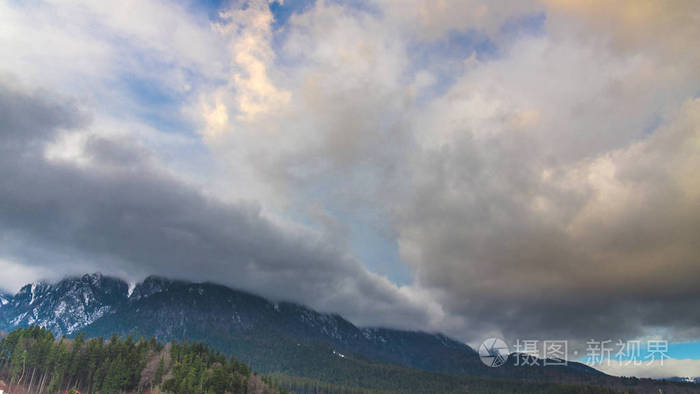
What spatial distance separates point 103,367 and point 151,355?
30.1m

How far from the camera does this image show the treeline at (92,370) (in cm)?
16550

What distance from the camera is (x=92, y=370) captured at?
173625 millimetres

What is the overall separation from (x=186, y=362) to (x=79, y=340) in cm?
4743

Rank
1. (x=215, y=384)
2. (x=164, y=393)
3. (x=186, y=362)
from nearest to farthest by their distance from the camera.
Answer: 1. (x=164, y=393)
2. (x=215, y=384)
3. (x=186, y=362)

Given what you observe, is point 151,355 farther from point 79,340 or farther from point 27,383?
point 27,383

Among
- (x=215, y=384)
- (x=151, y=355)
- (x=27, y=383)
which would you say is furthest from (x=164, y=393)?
(x=27, y=383)

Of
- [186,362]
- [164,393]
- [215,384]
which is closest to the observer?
[164,393]

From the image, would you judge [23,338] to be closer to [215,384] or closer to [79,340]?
[79,340]

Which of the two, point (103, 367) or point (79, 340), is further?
point (79, 340)

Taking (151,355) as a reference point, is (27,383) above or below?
below

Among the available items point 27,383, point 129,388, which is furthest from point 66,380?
point 129,388

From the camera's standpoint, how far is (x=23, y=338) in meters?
177

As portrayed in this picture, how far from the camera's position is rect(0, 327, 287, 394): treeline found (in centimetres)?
16550

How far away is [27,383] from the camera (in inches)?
6609
